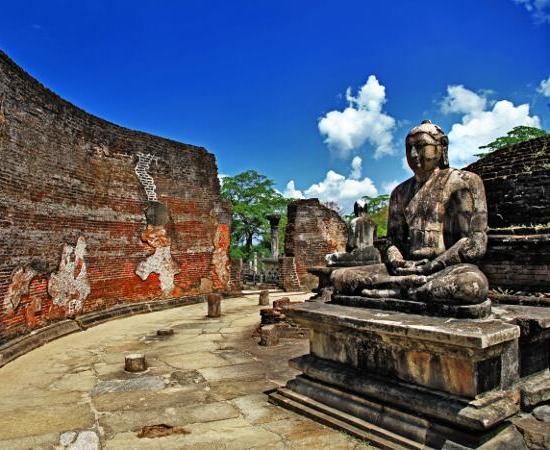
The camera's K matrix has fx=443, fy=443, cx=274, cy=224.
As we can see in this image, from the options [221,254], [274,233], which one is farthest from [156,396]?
[274,233]

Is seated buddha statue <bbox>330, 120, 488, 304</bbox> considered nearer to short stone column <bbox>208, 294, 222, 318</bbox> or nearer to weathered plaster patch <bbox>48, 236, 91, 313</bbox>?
short stone column <bbox>208, 294, 222, 318</bbox>

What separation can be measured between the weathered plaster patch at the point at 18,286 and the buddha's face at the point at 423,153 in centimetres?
551

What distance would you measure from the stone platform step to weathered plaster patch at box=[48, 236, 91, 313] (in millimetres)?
5124

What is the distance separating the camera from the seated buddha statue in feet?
11.1

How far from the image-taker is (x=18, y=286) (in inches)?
249

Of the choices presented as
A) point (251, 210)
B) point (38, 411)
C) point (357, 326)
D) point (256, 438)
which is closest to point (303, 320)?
point (357, 326)

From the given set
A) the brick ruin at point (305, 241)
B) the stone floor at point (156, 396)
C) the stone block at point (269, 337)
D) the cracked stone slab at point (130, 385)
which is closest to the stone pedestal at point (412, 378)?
the stone floor at point (156, 396)

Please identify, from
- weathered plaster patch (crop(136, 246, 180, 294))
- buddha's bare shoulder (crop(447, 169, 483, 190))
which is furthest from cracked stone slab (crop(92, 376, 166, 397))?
weathered plaster patch (crop(136, 246, 180, 294))

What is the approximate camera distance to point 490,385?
8.85 feet

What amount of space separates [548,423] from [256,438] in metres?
1.85

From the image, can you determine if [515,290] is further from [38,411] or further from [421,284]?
[38,411]

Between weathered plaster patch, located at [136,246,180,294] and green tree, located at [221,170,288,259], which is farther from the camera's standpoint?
green tree, located at [221,170,288,259]

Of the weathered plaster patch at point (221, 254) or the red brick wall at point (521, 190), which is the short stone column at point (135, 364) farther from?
the weathered plaster patch at point (221, 254)

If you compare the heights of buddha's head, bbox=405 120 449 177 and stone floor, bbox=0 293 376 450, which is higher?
buddha's head, bbox=405 120 449 177
